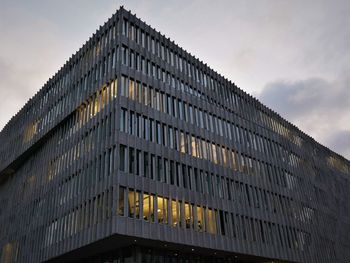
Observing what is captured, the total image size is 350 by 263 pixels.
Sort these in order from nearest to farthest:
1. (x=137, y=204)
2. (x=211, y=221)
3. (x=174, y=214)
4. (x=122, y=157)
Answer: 1. (x=137, y=204)
2. (x=122, y=157)
3. (x=174, y=214)
4. (x=211, y=221)

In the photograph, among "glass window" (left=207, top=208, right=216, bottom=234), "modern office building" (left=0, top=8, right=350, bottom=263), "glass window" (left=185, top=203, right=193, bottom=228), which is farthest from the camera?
"glass window" (left=207, top=208, right=216, bottom=234)

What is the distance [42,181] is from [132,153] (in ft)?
67.6

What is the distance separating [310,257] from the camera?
58531mm

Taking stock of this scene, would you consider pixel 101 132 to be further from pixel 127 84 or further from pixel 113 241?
pixel 113 241

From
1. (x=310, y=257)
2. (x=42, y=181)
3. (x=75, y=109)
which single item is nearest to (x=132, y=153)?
(x=75, y=109)

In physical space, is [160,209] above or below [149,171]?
below

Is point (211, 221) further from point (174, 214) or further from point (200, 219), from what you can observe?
point (174, 214)

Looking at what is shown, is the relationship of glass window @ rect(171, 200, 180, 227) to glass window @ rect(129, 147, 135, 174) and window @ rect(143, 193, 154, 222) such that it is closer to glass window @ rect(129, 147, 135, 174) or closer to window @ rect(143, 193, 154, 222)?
window @ rect(143, 193, 154, 222)

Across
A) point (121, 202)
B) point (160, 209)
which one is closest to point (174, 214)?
point (160, 209)

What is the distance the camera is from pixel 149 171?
4109cm

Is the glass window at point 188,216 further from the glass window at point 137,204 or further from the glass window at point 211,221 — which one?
the glass window at point 137,204

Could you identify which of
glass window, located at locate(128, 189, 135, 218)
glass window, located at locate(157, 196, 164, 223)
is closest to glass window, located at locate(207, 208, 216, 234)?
glass window, located at locate(157, 196, 164, 223)

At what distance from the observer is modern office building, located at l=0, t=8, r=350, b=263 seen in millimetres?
39969

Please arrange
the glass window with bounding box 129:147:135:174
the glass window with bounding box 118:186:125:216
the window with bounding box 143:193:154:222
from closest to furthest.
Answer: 1. the glass window with bounding box 118:186:125:216
2. the window with bounding box 143:193:154:222
3. the glass window with bounding box 129:147:135:174
